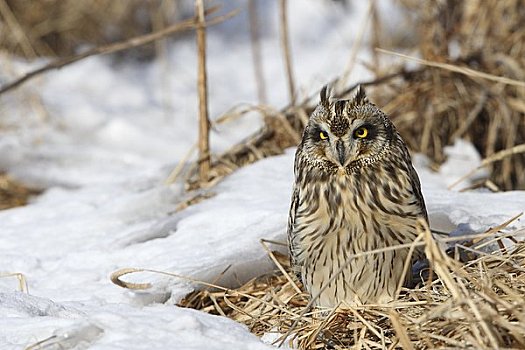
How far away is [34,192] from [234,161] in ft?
4.75

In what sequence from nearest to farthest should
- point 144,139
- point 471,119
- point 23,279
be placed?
point 23,279
point 471,119
point 144,139

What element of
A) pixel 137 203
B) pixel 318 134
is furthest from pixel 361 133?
pixel 137 203

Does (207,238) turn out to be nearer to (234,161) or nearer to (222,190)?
(222,190)

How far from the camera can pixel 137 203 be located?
4129 millimetres

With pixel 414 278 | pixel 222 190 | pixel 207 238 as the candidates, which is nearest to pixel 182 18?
pixel 222 190

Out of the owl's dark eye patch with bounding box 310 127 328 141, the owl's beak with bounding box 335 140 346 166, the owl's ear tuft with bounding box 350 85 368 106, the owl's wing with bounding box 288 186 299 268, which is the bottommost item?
the owl's wing with bounding box 288 186 299 268

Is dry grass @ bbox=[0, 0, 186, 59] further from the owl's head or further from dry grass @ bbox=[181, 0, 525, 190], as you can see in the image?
the owl's head

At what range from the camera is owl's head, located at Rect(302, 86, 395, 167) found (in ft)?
9.11

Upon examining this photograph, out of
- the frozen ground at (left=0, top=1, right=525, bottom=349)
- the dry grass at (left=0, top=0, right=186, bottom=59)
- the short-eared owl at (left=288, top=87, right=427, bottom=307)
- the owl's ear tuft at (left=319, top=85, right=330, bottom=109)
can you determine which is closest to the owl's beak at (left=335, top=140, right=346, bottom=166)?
the short-eared owl at (left=288, top=87, right=427, bottom=307)

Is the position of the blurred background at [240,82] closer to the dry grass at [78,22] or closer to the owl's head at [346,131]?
the dry grass at [78,22]

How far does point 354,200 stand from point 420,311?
0.46 m

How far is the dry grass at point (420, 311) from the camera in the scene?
6.89 ft

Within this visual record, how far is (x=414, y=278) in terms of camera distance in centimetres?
312

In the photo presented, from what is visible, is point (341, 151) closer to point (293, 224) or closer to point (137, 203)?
point (293, 224)
